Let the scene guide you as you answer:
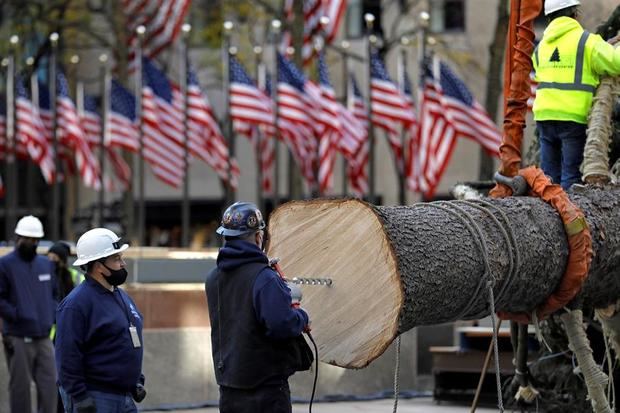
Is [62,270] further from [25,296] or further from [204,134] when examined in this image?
[204,134]

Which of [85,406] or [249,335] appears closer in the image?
[249,335]

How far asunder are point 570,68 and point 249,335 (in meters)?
2.84

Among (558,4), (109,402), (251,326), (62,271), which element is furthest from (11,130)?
(251,326)

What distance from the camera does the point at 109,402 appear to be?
8.82 metres

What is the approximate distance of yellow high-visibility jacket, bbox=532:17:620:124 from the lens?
9.58 meters

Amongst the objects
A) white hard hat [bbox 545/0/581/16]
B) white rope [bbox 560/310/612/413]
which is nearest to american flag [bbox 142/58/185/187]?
white hard hat [bbox 545/0/581/16]

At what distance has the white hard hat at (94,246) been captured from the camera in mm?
9023

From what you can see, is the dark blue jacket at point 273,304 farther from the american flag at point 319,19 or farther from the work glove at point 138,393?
the american flag at point 319,19

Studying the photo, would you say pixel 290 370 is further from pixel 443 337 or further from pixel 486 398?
pixel 443 337

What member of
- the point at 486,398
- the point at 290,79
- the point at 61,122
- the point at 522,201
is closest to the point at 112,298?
the point at 522,201

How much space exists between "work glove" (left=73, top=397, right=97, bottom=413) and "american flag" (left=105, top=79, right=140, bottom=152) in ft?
70.0

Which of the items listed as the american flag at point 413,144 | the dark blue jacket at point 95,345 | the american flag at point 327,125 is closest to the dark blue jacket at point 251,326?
the dark blue jacket at point 95,345

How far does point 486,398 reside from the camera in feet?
51.8

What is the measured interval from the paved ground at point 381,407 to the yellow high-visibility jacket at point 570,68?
589cm
